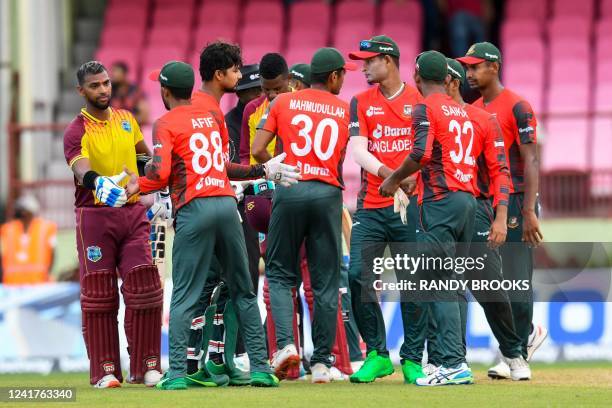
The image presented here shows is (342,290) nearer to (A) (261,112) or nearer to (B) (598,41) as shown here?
Result: (A) (261,112)

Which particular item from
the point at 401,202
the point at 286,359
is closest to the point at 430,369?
the point at 286,359

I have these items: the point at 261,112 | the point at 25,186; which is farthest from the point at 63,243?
the point at 261,112

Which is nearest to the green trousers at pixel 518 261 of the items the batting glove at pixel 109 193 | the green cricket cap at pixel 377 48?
the green cricket cap at pixel 377 48

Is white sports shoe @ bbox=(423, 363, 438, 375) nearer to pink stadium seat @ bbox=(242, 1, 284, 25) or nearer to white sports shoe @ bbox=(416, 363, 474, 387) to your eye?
white sports shoe @ bbox=(416, 363, 474, 387)

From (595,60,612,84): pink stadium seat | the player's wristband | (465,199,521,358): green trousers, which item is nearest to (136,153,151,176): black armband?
the player's wristband

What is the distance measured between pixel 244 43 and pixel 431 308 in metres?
11.6

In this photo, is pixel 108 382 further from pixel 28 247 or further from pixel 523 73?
pixel 523 73

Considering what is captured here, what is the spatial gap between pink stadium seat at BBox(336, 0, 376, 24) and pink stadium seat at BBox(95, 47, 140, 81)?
3.13 metres

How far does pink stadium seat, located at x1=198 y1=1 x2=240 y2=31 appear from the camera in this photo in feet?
72.3

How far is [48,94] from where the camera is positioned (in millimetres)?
20656

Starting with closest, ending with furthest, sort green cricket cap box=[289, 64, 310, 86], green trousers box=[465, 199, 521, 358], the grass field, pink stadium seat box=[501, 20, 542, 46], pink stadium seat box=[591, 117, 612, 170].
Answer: the grass field
green trousers box=[465, 199, 521, 358]
green cricket cap box=[289, 64, 310, 86]
pink stadium seat box=[591, 117, 612, 170]
pink stadium seat box=[501, 20, 542, 46]

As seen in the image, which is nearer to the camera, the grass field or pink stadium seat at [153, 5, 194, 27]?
the grass field

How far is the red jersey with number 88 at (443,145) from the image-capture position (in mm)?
10344

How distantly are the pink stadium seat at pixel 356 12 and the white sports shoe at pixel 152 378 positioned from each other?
38.4 ft
